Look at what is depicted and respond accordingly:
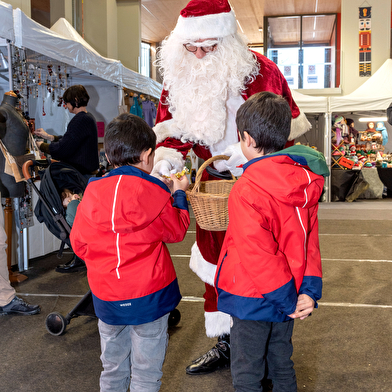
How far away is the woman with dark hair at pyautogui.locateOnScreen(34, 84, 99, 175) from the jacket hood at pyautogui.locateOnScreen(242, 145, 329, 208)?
2.53m

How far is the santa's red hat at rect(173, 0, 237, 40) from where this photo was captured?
73.6 inches

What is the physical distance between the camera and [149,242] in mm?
1402

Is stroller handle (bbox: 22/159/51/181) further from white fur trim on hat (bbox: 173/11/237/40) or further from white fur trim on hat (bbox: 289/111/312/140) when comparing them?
white fur trim on hat (bbox: 289/111/312/140)

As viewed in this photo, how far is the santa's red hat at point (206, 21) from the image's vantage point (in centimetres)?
187

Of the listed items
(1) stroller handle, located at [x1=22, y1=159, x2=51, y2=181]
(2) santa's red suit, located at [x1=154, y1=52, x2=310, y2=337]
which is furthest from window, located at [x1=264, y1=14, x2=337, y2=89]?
(2) santa's red suit, located at [x1=154, y1=52, x2=310, y2=337]

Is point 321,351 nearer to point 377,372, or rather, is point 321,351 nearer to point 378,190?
point 377,372

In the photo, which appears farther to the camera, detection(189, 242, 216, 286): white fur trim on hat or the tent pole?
the tent pole

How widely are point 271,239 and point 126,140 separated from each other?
61 cm

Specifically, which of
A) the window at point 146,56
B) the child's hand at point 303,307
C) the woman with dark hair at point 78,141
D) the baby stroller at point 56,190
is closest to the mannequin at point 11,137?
the woman with dark hair at point 78,141

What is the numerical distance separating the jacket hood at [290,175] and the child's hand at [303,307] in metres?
0.29

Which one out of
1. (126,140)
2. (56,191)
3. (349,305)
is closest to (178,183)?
(126,140)

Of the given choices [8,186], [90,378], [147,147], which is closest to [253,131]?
[147,147]

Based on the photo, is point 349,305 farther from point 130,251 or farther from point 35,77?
point 35,77

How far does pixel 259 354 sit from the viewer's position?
1.31 meters
